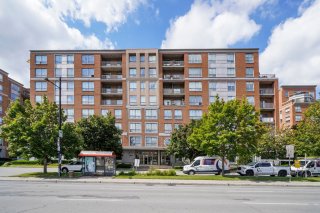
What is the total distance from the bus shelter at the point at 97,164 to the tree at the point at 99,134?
1404cm

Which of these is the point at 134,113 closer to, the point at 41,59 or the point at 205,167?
the point at 41,59

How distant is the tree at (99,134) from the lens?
4059 cm

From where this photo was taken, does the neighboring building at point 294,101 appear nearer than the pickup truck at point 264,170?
No

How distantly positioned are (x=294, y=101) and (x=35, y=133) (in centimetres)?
7246

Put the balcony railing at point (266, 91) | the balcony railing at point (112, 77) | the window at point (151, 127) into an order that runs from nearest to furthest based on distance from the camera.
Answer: the window at point (151, 127) < the balcony railing at point (112, 77) < the balcony railing at point (266, 91)

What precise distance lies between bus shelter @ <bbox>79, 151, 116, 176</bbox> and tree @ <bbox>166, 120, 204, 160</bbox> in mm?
17525

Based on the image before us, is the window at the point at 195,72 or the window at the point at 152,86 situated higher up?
the window at the point at 195,72

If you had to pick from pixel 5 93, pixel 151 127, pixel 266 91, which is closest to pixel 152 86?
pixel 151 127

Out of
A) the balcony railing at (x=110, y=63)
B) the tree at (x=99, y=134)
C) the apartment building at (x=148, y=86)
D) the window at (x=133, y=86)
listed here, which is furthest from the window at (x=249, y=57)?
the tree at (x=99, y=134)

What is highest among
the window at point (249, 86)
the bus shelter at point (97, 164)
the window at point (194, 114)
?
the window at point (249, 86)

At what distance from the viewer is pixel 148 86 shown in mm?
58219

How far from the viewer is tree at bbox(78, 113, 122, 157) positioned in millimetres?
40594

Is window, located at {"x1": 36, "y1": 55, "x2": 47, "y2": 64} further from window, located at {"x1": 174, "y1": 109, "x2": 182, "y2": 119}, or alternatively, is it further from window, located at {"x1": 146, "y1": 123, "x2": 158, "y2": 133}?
window, located at {"x1": 174, "y1": 109, "x2": 182, "y2": 119}

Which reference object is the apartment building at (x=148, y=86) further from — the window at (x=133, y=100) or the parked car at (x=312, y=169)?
the parked car at (x=312, y=169)
